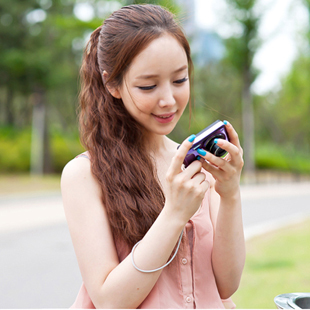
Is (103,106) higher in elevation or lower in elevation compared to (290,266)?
higher

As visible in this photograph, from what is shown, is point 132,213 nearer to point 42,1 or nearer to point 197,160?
point 197,160

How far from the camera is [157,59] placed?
156 centimetres

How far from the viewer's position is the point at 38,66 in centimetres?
1938

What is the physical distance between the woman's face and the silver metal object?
71 centimetres

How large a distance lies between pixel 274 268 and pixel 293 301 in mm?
4706

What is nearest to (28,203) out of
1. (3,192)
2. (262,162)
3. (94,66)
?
(3,192)

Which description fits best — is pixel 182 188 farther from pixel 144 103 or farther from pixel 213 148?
pixel 144 103

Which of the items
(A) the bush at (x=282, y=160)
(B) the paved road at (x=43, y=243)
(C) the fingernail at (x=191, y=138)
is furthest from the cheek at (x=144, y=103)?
(A) the bush at (x=282, y=160)

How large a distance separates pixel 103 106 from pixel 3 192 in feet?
44.7

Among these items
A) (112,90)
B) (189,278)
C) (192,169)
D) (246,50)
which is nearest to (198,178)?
(192,169)

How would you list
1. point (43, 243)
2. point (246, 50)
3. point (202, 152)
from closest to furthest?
1. point (202, 152)
2. point (43, 243)
3. point (246, 50)

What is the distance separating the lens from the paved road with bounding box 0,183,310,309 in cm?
498

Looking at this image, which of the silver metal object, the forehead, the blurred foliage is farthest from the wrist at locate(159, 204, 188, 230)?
the blurred foliage

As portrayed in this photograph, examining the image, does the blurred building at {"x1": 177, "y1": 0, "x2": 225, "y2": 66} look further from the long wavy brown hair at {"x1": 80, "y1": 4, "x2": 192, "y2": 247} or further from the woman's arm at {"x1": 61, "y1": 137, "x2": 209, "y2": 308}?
the woman's arm at {"x1": 61, "y1": 137, "x2": 209, "y2": 308}
